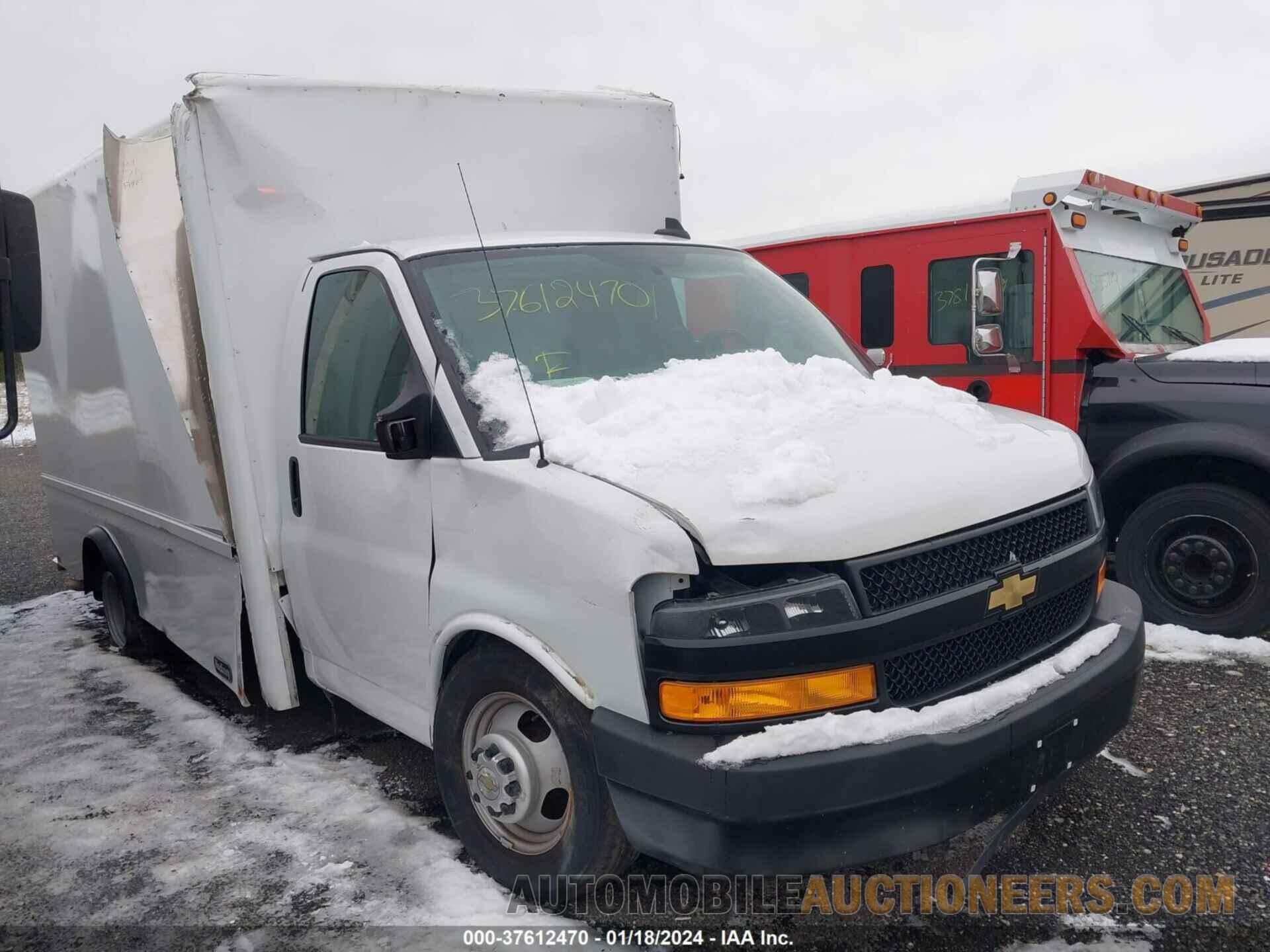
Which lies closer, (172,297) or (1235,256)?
(172,297)

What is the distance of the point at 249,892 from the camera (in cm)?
321

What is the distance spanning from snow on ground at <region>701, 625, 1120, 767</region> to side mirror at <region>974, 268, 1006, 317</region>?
3.56 m

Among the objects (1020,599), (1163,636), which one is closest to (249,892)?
(1020,599)

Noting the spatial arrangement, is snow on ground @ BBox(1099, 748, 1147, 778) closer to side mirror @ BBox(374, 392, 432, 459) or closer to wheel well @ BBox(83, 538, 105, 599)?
side mirror @ BBox(374, 392, 432, 459)

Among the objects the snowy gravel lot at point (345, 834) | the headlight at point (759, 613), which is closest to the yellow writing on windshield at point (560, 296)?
the headlight at point (759, 613)

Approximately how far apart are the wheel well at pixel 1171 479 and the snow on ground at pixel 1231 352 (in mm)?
566

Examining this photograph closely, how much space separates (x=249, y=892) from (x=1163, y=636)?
4680 mm

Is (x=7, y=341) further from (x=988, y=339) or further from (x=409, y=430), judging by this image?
(x=988, y=339)

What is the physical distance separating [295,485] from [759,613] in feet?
7.36

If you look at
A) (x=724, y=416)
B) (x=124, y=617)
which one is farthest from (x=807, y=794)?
(x=124, y=617)

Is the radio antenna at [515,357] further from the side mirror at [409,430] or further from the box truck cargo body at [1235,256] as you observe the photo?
the box truck cargo body at [1235,256]

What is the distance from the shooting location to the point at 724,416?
3.02 metres

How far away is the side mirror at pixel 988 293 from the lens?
5.76 m

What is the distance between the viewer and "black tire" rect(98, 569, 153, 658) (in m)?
5.61
